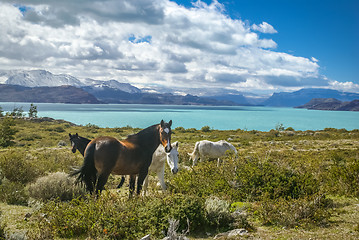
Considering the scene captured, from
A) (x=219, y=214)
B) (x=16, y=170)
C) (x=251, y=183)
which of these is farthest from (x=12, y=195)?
(x=251, y=183)

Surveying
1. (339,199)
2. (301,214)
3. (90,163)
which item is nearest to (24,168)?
(90,163)

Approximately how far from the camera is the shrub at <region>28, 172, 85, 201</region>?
7729 millimetres

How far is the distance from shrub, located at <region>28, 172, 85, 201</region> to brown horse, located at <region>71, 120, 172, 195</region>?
1.65m

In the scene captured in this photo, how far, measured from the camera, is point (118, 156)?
20.5 ft

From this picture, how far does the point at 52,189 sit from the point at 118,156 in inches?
122

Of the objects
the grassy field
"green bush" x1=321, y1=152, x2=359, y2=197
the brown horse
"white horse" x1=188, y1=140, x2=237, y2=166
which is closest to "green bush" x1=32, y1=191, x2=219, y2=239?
the grassy field

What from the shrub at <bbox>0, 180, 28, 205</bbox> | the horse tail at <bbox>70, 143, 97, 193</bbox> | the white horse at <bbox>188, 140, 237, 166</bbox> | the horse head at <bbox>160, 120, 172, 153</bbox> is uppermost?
the horse head at <bbox>160, 120, 172, 153</bbox>

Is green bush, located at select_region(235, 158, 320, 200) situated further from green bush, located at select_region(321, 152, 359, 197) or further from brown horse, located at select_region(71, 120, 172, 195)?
brown horse, located at select_region(71, 120, 172, 195)

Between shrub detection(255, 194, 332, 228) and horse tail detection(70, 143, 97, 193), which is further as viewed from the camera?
horse tail detection(70, 143, 97, 193)

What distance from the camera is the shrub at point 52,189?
7729 millimetres

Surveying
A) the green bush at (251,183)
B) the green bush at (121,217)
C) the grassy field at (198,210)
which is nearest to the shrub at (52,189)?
the grassy field at (198,210)

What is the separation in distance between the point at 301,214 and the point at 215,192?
256cm

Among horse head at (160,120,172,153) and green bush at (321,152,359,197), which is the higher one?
horse head at (160,120,172,153)

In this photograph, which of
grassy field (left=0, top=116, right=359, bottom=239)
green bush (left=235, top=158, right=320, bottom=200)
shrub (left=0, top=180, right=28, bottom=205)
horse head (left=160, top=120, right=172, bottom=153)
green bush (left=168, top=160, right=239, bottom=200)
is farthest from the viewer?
green bush (left=168, top=160, right=239, bottom=200)
